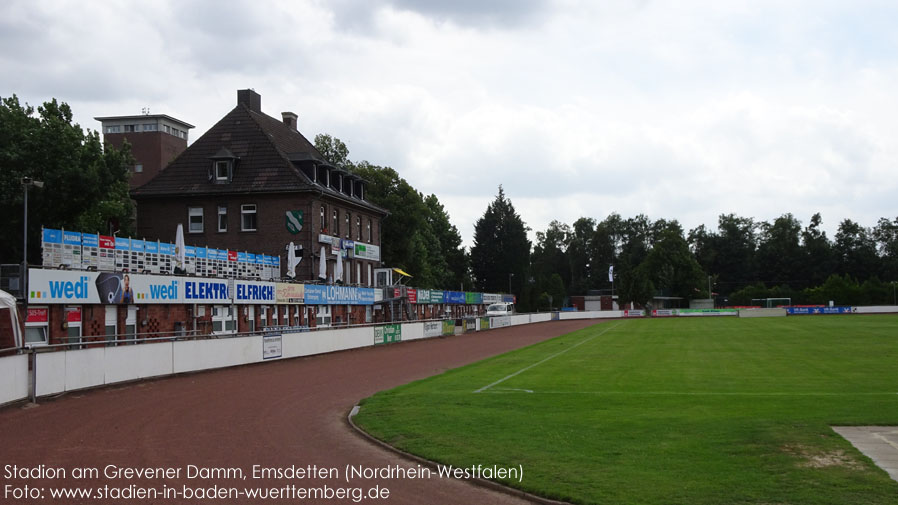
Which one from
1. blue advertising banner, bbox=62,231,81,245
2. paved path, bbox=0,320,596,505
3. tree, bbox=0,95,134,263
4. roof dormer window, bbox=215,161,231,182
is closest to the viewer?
paved path, bbox=0,320,596,505

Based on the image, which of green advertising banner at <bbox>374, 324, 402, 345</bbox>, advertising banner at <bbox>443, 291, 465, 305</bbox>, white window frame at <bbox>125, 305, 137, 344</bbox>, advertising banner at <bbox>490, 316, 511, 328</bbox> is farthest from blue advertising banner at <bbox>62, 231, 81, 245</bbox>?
advertising banner at <bbox>490, 316, 511, 328</bbox>

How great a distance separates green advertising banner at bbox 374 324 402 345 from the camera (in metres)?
47.2

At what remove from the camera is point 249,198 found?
55.9 m

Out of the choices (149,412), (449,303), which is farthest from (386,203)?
(149,412)

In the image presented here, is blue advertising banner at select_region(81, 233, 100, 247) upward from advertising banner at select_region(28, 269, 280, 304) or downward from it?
upward

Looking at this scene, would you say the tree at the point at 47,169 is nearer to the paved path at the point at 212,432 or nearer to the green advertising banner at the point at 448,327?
the paved path at the point at 212,432

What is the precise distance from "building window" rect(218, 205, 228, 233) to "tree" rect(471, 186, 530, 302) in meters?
76.6

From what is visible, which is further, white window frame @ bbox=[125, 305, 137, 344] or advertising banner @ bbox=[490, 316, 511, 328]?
advertising banner @ bbox=[490, 316, 511, 328]

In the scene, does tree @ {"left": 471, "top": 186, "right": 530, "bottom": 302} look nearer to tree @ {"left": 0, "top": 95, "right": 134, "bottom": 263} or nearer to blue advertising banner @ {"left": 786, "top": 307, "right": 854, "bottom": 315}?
blue advertising banner @ {"left": 786, "top": 307, "right": 854, "bottom": 315}

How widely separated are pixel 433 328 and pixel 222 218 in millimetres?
17249

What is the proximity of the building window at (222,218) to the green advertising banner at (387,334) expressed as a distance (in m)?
15.0

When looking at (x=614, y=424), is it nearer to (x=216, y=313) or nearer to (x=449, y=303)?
(x=216, y=313)

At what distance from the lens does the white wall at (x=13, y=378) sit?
62.2ft

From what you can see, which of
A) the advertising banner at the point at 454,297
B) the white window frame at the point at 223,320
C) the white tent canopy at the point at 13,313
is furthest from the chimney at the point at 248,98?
the white tent canopy at the point at 13,313
